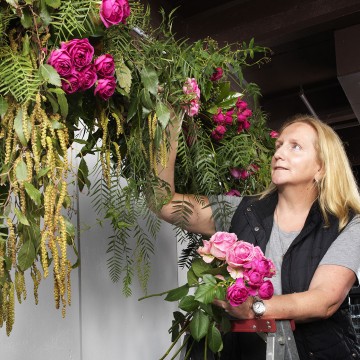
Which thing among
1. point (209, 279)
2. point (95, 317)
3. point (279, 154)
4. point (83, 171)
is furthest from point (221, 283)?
point (95, 317)

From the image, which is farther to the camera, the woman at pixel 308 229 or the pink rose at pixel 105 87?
the woman at pixel 308 229

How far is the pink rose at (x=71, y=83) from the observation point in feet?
2.95

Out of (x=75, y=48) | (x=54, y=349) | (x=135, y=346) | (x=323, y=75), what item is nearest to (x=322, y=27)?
(x=323, y=75)

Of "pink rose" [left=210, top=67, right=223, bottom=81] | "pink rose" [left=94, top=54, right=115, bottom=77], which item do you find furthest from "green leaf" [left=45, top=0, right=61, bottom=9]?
"pink rose" [left=210, top=67, right=223, bottom=81]

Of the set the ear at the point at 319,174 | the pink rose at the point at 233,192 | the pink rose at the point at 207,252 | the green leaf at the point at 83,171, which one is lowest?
the pink rose at the point at 207,252

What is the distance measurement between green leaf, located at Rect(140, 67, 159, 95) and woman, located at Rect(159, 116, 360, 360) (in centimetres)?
28

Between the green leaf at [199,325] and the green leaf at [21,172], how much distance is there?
0.48 metres

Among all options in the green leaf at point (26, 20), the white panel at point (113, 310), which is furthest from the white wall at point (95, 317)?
the green leaf at point (26, 20)

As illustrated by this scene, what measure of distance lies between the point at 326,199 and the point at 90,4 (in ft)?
2.85

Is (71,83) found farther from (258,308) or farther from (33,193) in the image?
(258,308)

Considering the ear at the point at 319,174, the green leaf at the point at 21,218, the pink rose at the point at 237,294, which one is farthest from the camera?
the ear at the point at 319,174

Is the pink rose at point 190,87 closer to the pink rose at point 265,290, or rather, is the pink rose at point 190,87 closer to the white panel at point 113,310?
the pink rose at point 265,290

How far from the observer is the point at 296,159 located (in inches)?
61.5

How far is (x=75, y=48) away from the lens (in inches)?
35.1
